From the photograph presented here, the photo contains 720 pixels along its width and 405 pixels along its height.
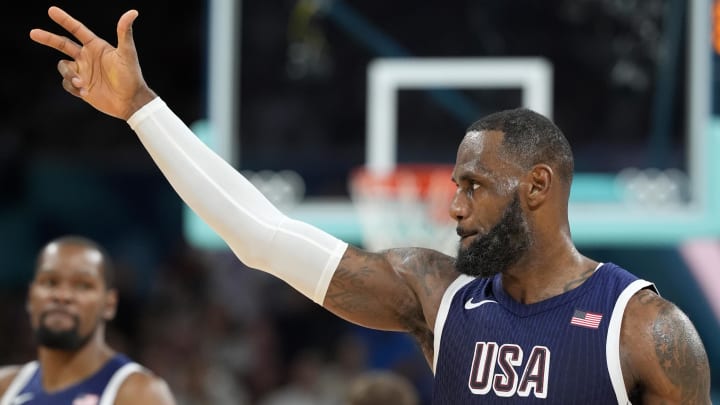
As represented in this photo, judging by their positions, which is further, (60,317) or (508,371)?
(60,317)

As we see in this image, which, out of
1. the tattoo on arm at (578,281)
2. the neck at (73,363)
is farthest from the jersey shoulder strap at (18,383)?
the tattoo on arm at (578,281)

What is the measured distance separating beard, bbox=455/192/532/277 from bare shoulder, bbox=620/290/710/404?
0.38 metres

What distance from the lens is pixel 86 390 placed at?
5.07 meters

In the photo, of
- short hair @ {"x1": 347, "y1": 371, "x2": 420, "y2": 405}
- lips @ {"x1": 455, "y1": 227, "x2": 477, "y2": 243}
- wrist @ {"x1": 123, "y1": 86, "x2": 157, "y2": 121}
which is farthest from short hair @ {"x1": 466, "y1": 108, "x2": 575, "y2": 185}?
short hair @ {"x1": 347, "y1": 371, "x2": 420, "y2": 405}

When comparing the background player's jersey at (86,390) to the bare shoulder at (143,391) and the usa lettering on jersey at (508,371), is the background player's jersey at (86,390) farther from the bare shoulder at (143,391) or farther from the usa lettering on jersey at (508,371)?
the usa lettering on jersey at (508,371)

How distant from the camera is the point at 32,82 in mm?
11891

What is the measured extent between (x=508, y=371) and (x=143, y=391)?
2116 millimetres

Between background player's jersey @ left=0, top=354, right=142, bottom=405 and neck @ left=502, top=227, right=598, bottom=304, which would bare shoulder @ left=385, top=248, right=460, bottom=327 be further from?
background player's jersey @ left=0, top=354, right=142, bottom=405

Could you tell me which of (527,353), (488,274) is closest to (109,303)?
(488,274)

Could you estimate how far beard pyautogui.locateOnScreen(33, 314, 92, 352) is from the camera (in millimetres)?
5098

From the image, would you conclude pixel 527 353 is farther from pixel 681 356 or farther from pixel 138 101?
pixel 138 101

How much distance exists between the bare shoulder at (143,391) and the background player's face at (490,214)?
197 centimetres

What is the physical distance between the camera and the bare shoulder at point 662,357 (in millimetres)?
3201

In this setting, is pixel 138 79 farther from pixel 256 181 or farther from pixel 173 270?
pixel 173 270
